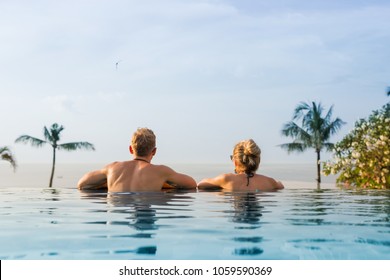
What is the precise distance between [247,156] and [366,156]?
16.5m

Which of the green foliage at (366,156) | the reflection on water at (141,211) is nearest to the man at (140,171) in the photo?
the reflection on water at (141,211)

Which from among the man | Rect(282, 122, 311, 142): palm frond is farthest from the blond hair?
Rect(282, 122, 311, 142): palm frond

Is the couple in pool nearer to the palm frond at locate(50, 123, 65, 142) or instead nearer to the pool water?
the pool water

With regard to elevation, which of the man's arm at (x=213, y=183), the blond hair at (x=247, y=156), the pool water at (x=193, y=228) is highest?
the blond hair at (x=247, y=156)

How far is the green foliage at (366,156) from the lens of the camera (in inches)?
921

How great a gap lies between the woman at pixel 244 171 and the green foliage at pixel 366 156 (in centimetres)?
1516

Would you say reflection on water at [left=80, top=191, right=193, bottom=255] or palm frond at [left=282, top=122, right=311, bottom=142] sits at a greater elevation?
palm frond at [left=282, top=122, right=311, bottom=142]

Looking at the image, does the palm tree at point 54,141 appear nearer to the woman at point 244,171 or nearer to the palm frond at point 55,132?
the palm frond at point 55,132

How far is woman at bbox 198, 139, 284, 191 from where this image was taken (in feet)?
30.8

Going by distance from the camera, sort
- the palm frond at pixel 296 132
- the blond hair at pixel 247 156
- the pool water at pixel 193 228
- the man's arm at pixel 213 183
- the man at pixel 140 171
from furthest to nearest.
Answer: the palm frond at pixel 296 132
the man's arm at pixel 213 183
the blond hair at pixel 247 156
the man at pixel 140 171
the pool water at pixel 193 228

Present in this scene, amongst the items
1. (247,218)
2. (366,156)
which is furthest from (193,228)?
(366,156)

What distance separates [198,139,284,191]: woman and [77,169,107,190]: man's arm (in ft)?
6.73

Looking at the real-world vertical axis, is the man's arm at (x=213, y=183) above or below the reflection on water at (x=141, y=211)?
above
